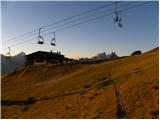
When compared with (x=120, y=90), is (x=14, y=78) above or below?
above

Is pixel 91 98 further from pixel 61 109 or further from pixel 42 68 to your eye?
pixel 42 68

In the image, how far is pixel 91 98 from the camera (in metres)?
21.2

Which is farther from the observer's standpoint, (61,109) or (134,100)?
(61,109)

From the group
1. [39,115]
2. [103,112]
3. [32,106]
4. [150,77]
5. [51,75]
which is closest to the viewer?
[103,112]

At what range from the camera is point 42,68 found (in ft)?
184

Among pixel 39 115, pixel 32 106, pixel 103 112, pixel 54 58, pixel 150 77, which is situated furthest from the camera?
pixel 54 58

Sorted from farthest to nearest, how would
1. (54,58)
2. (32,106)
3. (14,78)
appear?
(54,58) → (14,78) → (32,106)

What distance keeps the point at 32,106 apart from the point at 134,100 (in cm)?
960

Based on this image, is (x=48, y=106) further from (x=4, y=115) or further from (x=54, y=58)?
(x=54, y=58)

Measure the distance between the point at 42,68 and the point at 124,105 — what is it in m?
39.8

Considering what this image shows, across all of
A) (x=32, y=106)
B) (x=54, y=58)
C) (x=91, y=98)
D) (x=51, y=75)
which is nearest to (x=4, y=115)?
(x=32, y=106)

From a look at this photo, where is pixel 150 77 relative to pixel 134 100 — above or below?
above

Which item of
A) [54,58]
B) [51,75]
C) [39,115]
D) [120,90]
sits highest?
[54,58]

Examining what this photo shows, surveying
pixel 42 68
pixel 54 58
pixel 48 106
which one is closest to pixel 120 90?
pixel 48 106
